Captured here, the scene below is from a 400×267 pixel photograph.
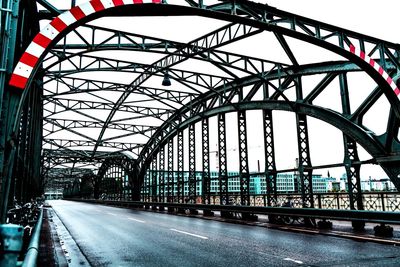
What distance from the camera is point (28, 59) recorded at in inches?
269

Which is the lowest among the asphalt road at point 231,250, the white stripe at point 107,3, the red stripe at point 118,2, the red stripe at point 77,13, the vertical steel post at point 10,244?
the asphalt road at point 231,250

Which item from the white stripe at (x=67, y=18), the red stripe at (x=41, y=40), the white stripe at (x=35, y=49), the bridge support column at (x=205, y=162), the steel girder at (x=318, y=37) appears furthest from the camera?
the bridge support column at (x=205, y=162)

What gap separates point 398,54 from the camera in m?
14.6

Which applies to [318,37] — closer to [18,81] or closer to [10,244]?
[18,81]

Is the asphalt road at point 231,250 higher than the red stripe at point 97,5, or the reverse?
the red stripe at point 97,5

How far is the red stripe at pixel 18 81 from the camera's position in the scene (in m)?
6.39

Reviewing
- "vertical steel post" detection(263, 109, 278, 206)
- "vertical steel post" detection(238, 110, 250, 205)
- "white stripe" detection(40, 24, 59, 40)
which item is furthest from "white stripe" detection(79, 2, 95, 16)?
"vertical steel post" detection(238, 110, 250, 205)

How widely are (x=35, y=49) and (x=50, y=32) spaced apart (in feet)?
2.18

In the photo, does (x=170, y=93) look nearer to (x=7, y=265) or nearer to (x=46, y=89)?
(x=46, y=89)

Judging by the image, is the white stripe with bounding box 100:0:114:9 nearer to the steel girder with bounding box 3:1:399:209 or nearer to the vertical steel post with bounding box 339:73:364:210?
the steel girder with bounding box 3:1:399:209

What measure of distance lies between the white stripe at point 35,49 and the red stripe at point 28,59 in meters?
0.10

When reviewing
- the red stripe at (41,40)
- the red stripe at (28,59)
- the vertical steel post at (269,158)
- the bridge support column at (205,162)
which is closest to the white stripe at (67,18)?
the red stripe at (41,40)

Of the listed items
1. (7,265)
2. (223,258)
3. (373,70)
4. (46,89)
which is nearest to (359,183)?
(373,70)

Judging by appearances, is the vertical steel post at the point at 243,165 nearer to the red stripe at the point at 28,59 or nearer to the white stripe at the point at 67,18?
the white stripe at the point at 67,18
